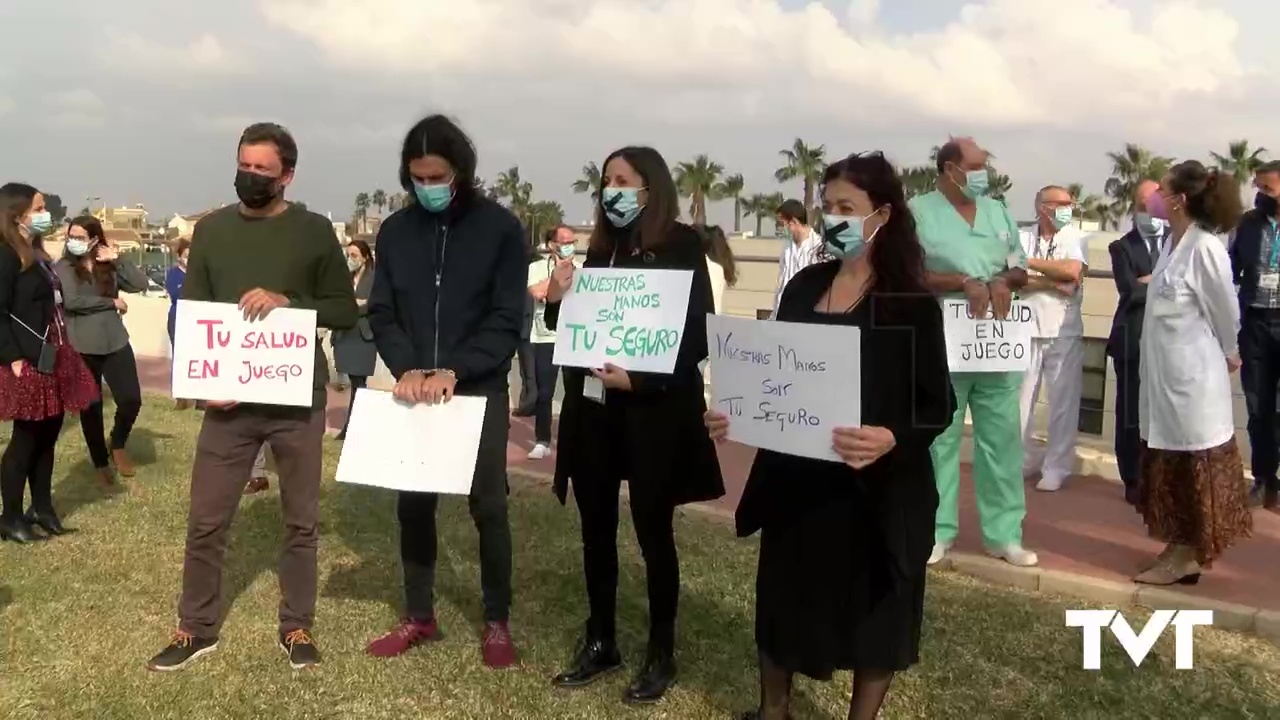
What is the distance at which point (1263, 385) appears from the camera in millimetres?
7207

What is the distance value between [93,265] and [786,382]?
21.8 feet

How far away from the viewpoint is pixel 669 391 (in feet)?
12.6

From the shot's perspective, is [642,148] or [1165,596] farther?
[1165,596]

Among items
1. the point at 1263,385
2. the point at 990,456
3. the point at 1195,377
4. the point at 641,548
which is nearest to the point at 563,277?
the point at 641,548

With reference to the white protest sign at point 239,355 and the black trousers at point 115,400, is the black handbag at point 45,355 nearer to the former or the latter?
the black trousers at point 115,400

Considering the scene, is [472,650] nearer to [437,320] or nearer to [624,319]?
[437,320]

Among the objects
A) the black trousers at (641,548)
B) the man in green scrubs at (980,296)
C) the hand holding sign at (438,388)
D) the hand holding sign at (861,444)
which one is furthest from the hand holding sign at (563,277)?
the man in green scrubs at (980,296)

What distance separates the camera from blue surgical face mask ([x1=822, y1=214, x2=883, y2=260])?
3.09 metres

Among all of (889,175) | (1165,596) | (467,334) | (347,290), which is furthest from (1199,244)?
(347,290)

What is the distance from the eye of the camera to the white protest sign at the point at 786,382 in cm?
289

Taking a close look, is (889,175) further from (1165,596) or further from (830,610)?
(1165,596)

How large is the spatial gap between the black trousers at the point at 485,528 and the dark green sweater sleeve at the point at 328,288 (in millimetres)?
749

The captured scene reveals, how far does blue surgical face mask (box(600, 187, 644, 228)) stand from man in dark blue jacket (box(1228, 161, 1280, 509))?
495 centimetres

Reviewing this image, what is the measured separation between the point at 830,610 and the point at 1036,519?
412 cm
